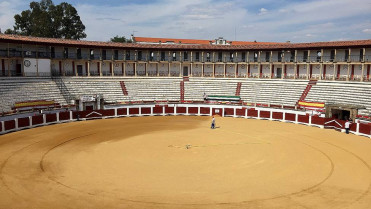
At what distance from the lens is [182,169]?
16.7 m

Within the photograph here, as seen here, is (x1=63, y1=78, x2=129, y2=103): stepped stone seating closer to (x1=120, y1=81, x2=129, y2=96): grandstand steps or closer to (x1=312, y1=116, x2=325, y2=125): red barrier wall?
(x1=120, y1=81, x2=129, y2=96): grandstand steps

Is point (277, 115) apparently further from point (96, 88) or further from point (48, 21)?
point (48, 21)

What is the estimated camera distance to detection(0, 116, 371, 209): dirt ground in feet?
42.0

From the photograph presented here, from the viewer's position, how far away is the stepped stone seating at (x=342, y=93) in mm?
34088

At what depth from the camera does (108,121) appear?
34.0m

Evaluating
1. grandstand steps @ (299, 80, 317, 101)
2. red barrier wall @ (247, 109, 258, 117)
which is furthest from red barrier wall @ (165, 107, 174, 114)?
grandstand steps @ (299, 80, 317, 101)

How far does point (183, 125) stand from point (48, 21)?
55.9 meters

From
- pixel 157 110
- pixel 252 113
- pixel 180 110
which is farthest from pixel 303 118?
pixel 157 110

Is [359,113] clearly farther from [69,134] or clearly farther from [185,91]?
[69,134]

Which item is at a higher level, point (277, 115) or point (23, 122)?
point (277, 115)

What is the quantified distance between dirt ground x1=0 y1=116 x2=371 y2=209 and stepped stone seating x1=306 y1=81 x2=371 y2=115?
9.37 meters

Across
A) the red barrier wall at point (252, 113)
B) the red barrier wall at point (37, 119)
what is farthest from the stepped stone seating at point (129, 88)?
the red barrier wall at point (252, 113)

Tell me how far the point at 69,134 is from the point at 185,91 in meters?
22.3

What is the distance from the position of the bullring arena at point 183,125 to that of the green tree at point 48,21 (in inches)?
1244
